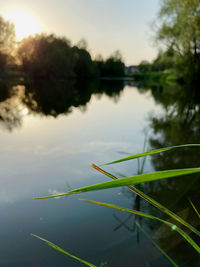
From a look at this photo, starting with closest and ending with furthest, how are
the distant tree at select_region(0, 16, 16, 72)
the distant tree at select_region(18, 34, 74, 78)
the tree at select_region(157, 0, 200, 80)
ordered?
the tree at select_region(157, 0, 200, 80), the distant tree at select_region(0, 16, 16, 72), the distant tree at select_region(18, 34, 74, 78)

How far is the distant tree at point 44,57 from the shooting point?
37656 millimetres

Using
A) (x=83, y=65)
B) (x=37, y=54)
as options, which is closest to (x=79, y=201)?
(x=37, y=54)

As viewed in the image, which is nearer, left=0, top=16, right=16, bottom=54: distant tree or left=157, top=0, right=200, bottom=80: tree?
left=157, top=0, right=200, bottom=80: tree

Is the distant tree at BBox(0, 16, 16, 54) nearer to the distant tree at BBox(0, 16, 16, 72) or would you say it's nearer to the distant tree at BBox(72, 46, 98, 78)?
the distant tree at BBox(0, 16, 16, 72)

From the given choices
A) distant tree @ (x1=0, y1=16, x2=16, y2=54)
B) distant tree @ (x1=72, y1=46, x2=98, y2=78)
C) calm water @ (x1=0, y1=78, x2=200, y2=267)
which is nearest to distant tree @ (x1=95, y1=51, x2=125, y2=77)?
distant tree @ (x1=72, y1=46, x2=98, y2=78)

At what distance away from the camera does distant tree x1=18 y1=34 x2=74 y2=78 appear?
37656 millimetres

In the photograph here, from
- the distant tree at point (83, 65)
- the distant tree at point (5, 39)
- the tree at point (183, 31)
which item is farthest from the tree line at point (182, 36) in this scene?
the distant tree at point (83, 65)

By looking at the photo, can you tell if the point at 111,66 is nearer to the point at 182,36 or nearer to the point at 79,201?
the point at 182,36

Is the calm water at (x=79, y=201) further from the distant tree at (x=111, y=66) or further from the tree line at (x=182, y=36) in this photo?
the distant tree at (x=111, y=66)

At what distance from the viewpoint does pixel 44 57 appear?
38031 mm

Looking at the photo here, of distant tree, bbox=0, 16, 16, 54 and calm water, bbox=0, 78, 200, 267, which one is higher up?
distant tree, bbox=0, 16, 16, 54

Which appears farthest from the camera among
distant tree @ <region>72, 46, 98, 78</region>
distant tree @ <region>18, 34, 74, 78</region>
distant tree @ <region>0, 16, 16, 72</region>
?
distant tree @ <region>72, 46, 98, 78</region>

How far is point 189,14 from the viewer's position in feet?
64.8

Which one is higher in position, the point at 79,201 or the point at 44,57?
the point at 44,57
